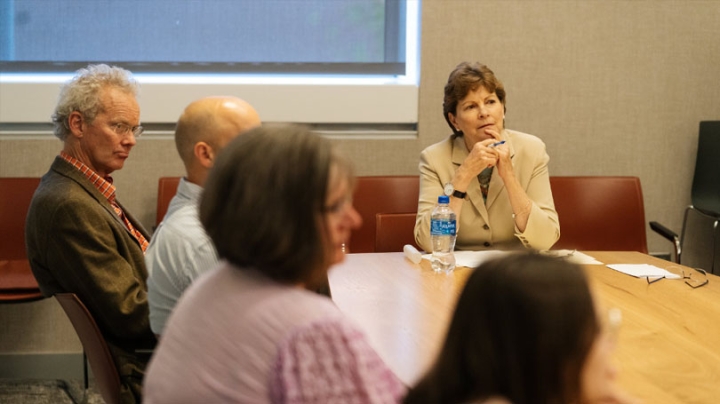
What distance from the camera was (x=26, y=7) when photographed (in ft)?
15.1

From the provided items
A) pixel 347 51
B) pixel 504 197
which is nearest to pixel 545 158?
pixel 504 197

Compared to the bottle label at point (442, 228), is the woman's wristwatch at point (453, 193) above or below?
above

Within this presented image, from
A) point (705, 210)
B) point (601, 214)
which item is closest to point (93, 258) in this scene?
point (601, 214)

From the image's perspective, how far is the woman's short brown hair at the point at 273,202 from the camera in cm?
121

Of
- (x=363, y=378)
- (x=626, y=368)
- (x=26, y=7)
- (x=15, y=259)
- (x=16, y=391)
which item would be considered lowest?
(x=16, y=391)

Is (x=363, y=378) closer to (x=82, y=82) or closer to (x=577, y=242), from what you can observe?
(x=82, y=82)

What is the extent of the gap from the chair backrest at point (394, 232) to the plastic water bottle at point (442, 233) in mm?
187

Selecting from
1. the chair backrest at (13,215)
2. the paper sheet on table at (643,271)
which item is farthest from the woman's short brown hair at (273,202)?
the chair backrest at (13,215)

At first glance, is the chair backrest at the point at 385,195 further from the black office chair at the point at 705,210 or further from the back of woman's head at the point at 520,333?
the back of woman's head at the point at 520,333

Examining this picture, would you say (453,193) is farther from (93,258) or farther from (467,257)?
(93,258)

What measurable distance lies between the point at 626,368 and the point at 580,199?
→ 254cm

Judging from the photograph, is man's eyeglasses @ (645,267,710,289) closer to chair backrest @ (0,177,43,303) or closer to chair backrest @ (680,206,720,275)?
chair backrest @ (680,206,720,275)

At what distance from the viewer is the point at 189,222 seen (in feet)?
6.68

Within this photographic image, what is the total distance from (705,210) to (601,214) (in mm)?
683
